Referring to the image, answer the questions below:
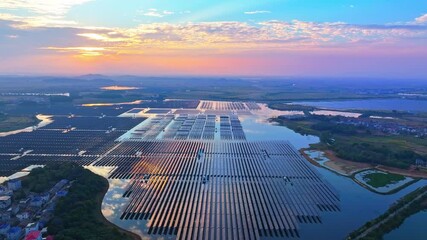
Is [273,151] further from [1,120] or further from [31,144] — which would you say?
[1,120]

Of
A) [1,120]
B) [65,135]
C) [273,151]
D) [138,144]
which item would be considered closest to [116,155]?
[138,144]

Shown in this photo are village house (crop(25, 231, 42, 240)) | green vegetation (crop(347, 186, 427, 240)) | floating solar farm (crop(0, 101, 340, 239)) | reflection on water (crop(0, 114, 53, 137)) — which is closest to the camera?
village house (crop(25, 231, 42, 240))

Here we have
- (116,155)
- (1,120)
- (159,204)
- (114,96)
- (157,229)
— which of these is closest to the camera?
(157,229)

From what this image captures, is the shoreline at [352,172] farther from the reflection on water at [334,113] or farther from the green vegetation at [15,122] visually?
the green vegetation at [15,122]

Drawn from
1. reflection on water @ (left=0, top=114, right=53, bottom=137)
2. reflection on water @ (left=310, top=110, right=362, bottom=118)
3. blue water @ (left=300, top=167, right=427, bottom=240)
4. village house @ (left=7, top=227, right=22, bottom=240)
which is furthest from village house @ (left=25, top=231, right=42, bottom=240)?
reflection on water @ (left=310, top=110, right=362, bottom=118)

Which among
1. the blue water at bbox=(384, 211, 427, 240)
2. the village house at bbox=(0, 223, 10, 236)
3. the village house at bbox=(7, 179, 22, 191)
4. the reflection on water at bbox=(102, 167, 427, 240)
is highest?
the village house at bbox=(7, 179, 22, 191)

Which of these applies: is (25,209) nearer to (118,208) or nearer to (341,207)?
(118,208)

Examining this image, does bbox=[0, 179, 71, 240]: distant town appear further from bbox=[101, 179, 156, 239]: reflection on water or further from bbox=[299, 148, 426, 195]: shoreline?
bbox=[299, 148, 426, 195]: shoreline
